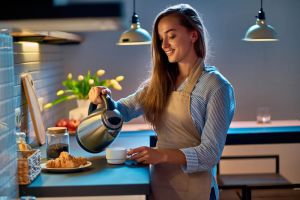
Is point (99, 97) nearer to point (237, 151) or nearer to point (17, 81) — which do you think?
point (17, 81)

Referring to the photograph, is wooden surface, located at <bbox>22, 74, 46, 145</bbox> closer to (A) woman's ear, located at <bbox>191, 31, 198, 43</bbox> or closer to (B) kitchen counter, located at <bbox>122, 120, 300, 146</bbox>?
(A) woman's ear, located at <bbox>191, 31, 198, 43</bbox>

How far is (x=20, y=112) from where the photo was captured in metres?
2.81

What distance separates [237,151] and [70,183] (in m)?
2.82

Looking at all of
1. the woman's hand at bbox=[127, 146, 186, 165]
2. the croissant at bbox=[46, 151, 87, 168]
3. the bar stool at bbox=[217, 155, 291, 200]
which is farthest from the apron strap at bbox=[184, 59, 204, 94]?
the bar stool at bbox=[217, 155, 291, 200]

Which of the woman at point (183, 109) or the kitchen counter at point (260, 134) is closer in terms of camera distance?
the woman at point (183, 109)

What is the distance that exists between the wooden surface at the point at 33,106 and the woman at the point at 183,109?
63 centimetres

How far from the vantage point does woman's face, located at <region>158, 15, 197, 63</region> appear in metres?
2.26

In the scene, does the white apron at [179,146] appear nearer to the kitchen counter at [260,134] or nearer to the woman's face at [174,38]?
the woman's face at [174,38]

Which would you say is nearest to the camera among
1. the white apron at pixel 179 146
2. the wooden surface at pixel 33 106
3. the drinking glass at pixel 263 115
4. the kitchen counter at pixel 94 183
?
the kitchen counter at pixel 94 183

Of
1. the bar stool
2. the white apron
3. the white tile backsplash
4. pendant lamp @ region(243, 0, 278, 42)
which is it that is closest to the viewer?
the white tile backsplash

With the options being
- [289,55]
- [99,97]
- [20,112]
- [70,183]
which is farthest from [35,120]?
[289,55]

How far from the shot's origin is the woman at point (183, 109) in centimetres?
→ 216

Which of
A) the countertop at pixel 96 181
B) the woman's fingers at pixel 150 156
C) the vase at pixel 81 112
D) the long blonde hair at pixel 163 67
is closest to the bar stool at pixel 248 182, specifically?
the vase at pixel 81 112

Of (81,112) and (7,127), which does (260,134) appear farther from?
(7,127)
